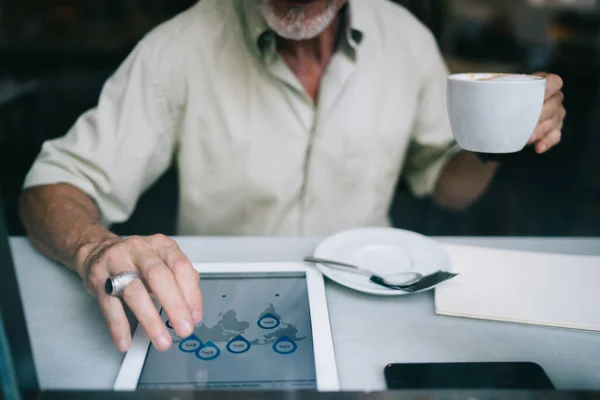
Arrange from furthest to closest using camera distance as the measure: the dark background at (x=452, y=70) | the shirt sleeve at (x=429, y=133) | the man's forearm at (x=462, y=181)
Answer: the shirt sleeve at (x=429, y=133)
the man's forearm at (x=462, y=181)
the dark background at (x=452, y=70)

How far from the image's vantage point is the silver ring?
42cm

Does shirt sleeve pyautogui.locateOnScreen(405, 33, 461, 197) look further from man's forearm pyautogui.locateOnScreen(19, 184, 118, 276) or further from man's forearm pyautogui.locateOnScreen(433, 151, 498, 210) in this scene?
man's forearm pyautogui.locateOnScreen(19, 184, 118, 276)

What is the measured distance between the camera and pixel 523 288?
0.54 metres

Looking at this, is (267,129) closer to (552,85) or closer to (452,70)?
(452,70)

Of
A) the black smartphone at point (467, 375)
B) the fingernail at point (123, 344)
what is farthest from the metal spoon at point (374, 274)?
the fingernail at point (123, 344)

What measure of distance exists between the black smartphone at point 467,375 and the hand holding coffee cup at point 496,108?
0.19 meters

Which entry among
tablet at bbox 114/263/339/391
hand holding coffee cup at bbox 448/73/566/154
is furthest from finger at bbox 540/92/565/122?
tablet at bbox 114/263/339/391

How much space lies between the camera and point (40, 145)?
2.26 ft

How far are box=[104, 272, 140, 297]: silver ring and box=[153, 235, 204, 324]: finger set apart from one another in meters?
0.03

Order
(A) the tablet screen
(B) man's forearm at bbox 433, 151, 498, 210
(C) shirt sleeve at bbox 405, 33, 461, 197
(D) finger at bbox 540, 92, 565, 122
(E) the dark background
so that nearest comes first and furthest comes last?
(A) the tablet screen < (D) finger at bbox 540, 92, 565, 122 < (E) the dark background < (B) man's forearm at bbox 433, 151, 498, 210 < (C) shirt sleeve at bbox 405, 33, 461, 197

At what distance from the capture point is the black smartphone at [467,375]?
1.23 ft

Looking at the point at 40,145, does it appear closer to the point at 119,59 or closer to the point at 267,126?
the point at 119,59

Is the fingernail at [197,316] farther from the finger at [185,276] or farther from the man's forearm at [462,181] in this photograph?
the man's forearm at [462,181]

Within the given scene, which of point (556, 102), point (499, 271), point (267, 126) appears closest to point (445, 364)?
point (499, 271)
